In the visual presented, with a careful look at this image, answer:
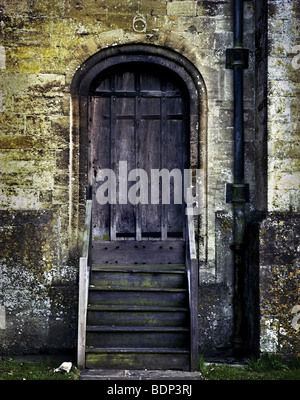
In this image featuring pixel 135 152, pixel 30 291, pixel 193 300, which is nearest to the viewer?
pixel 193 300

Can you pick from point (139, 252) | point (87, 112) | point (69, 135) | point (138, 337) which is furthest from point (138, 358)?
point (87, 112)

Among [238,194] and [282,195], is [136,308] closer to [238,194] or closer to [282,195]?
[238,194]

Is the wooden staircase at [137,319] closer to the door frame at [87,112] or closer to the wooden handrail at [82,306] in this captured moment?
the wooden handrail at [82,306]

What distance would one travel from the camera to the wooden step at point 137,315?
227 inches

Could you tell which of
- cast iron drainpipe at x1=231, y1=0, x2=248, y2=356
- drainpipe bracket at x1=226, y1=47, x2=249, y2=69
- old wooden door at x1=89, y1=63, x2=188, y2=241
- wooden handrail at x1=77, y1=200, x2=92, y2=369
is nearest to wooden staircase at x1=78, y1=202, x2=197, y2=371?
wooden handrail at x1=77, y1=200, x2=92, y2=369

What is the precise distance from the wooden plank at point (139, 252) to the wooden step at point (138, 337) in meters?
1.10

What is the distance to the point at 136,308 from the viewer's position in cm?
581

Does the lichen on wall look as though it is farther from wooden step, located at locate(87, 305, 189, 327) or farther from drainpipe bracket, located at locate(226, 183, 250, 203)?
drainpipe bracket, located at locate(226, 183, 250, 203)

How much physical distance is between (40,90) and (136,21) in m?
1.55

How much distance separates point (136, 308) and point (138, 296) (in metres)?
0.21

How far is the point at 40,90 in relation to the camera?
6.55 m

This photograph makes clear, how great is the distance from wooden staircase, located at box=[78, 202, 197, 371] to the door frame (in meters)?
0.49

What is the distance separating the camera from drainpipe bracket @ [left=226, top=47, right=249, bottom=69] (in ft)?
21.7

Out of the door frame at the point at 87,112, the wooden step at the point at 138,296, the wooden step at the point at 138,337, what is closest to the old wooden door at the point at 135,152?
the door frame at the point at 87,112
